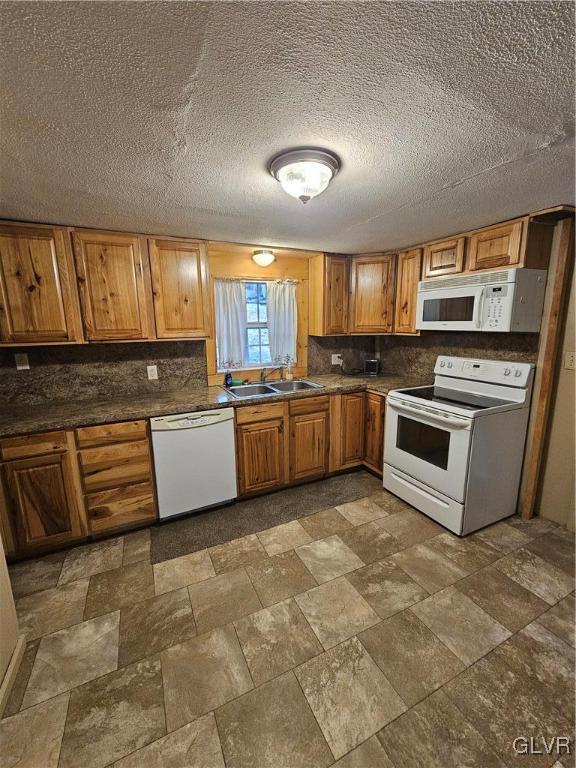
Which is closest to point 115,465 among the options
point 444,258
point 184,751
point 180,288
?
point 180,288

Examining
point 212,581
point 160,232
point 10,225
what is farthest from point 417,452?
point 10,225

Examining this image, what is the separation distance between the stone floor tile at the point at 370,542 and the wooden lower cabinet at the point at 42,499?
187 centimetres

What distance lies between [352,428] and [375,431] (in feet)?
0.72

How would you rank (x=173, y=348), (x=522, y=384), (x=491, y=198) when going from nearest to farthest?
1. (x=491, y=198)
2. (x=522, y=384)
3. (x=173, y=348)

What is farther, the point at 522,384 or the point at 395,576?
the point at 522,384

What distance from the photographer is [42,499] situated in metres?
2.08

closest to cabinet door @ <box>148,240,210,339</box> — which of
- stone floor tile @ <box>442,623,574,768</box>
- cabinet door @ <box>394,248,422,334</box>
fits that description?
cabinet door @ <box>394,248,422,334</box>

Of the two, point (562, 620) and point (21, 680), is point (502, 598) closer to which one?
point (562, 620)

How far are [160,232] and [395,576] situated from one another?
2836mm

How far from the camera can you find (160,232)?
7.91 ft

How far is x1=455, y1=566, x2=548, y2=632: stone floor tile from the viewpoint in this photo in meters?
1.65

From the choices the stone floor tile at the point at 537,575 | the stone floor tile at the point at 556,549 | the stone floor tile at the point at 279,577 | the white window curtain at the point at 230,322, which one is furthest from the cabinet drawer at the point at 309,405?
the stone floor tile at the point at 556,549

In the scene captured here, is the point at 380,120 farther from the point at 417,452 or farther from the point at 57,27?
the point at 417,452

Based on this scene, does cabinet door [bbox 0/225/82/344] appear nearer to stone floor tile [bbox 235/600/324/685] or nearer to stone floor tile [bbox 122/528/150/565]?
stone floor tile [bbox 122/528/150/565]
